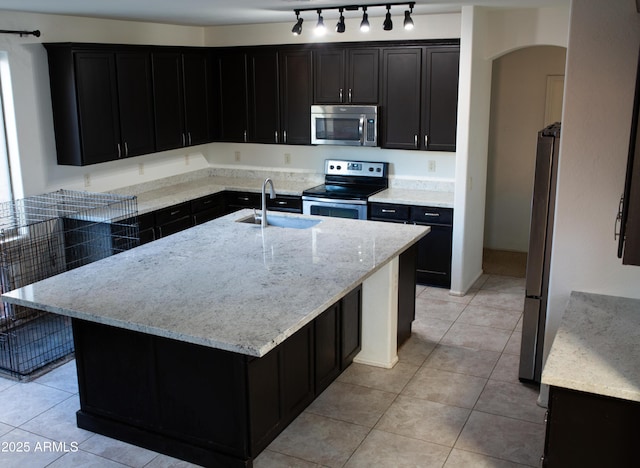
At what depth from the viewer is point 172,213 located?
19.6 feet

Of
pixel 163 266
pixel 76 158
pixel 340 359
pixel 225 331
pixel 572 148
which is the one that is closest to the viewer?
pixel 225 331

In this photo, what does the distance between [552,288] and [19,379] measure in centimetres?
349

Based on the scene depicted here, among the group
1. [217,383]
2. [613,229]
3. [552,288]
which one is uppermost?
[613,229]

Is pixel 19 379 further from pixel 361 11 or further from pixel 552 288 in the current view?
pixel 361 11

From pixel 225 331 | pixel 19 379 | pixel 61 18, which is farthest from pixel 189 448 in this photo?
pixel 61 18

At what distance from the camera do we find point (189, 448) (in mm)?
3371

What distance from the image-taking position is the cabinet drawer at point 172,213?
5.81 metres

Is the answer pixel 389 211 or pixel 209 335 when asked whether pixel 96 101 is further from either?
pixel 209 335

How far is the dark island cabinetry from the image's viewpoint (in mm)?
5906

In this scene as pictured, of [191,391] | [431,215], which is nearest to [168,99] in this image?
[431,215]

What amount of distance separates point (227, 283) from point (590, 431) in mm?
1934

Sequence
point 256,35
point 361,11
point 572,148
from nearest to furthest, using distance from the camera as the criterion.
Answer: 1. point 572,148
2. point 361,11
3. point 256,35

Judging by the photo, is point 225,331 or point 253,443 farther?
point 253,443

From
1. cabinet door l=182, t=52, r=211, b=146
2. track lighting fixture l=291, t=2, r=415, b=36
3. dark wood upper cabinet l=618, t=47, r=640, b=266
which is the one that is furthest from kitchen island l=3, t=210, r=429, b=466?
cabinet door l=182, t=52, r=211, b=146
